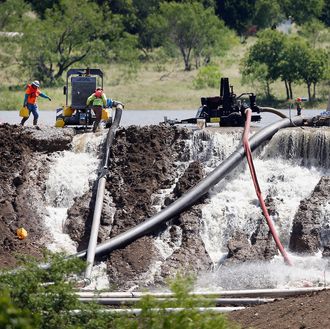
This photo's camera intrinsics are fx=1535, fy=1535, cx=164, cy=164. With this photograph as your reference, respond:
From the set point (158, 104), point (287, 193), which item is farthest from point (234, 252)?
point (158, 104)

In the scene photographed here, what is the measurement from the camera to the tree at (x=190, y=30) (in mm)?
86812

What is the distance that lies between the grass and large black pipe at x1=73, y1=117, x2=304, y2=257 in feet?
87.4

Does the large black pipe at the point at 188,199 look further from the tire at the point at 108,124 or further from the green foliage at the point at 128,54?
the green foliage at the point at 128,54

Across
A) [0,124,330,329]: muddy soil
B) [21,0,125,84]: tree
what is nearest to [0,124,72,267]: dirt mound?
[0,124,330,329]: muddy soil

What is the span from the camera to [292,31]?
101 metres

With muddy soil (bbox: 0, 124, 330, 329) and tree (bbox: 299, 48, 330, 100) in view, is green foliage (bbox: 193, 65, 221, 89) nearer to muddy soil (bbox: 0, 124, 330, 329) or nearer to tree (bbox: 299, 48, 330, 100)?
tree (bbox: 299, 48, 330, 100)

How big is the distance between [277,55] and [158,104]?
7.57 meters

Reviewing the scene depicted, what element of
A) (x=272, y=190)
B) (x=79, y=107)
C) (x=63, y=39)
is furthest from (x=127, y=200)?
(x=63, y=39)

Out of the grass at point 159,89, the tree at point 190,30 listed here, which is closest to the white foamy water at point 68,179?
the grass at point 159,89

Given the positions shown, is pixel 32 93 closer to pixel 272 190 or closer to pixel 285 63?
pixel 272 190

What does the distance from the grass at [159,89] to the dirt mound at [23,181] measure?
24.6 metres

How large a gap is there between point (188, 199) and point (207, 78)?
3644 centimetres

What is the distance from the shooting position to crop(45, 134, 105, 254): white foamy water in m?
43.8

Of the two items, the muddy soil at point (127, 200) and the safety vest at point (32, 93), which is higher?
the safety vest at point (32, 93)
